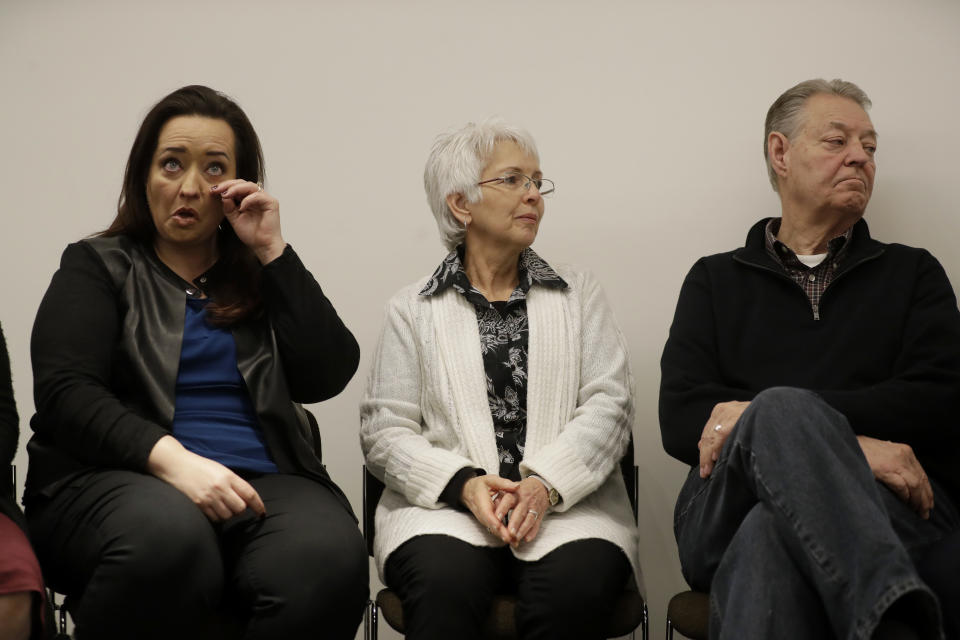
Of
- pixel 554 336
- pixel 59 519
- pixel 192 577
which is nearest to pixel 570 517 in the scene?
pixel 554 336

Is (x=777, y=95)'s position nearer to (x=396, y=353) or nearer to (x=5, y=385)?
(x=396, y=353)

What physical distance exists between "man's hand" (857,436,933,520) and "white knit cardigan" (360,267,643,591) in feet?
1.70

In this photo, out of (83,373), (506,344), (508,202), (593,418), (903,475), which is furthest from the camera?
(508,202)

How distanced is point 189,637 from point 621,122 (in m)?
1.90

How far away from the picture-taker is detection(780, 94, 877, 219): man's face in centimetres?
257

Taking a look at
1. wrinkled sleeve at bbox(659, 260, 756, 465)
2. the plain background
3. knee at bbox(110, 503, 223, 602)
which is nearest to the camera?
knee at bbox(110, 503, 223, 602)

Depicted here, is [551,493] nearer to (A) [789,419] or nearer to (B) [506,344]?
(B) [506,344]

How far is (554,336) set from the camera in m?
2.44

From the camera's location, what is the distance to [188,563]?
1.77 meters

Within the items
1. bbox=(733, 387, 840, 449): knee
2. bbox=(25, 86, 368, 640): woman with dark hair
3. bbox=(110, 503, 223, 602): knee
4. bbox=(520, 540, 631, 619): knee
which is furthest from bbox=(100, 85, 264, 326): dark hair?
bbox=(733, 387, 840, 449): knee

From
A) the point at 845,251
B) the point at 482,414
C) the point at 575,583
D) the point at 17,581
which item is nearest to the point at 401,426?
the point at 482,414

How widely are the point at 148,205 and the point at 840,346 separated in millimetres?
1543

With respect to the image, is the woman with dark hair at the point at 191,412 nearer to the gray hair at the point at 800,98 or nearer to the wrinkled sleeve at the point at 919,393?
the wrinkled sleeve at the point at 919,393

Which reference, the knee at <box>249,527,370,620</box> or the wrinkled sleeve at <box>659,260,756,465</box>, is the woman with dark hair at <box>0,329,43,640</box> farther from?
the wrinkled sleeve at <box>659,260,756,465</box>
